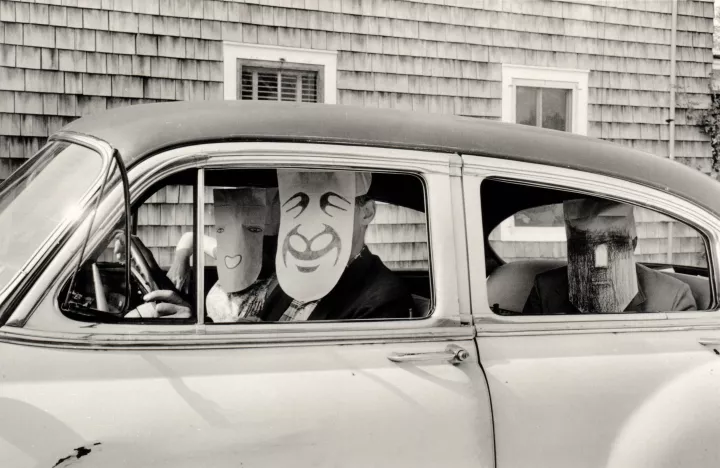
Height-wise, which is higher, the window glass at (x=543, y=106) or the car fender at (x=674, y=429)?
the window glass at (x=543, y=106)

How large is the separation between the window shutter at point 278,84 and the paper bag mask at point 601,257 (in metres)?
5.95

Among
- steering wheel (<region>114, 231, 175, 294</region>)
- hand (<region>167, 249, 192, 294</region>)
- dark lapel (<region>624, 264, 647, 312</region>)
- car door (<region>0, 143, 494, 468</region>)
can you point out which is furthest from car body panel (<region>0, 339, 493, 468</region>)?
hand (<region>167, 249, 192, 294</region>)

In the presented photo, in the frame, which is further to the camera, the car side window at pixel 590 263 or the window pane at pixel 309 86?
the window pane at pixel 309 86

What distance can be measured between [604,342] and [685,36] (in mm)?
8865

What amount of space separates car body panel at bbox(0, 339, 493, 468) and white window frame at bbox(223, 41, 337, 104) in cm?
613

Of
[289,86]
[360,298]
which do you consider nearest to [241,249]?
[360,298]

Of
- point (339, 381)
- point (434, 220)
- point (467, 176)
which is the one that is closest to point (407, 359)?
point (339, 381)

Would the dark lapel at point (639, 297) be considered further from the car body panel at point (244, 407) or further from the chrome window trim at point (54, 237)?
the chrome window trim at point (54, 237)

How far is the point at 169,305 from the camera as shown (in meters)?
1.98

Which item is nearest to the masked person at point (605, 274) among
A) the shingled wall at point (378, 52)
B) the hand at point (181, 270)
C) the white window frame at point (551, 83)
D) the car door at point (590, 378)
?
the car door at point (590, 378)

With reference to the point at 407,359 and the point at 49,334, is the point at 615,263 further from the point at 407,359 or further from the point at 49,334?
the point at 49,334

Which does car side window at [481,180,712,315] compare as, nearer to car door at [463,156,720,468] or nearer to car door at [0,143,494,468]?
car door at [463,156,720,468]

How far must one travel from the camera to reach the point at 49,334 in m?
1.63

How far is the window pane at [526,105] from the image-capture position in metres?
8.95
